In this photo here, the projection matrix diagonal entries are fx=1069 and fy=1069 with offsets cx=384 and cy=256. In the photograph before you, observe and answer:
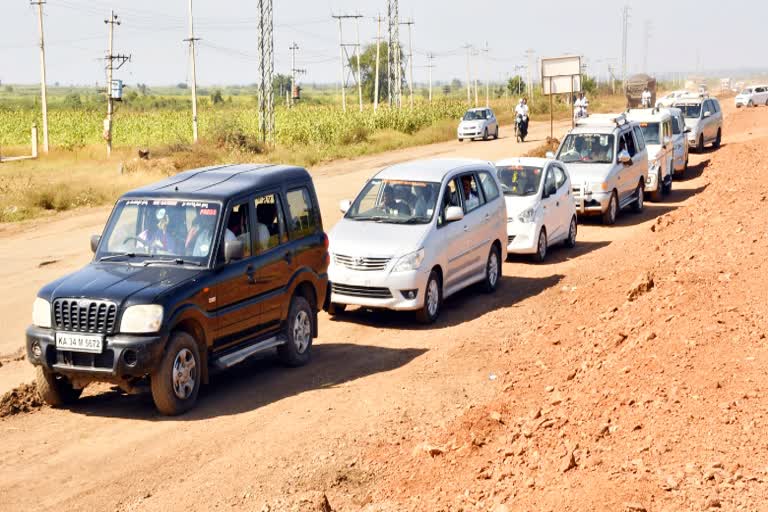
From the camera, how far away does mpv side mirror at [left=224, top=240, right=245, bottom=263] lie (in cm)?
1056

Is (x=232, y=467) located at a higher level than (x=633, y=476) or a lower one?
lower

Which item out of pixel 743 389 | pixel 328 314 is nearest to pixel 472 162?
pixel 328 314

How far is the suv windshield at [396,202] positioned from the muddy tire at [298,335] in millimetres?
2992

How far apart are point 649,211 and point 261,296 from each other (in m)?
16.7

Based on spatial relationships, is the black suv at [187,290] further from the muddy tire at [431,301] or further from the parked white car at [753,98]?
the parked white car at [753,98]

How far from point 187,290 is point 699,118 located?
30928mm

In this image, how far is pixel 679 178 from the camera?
106 ft

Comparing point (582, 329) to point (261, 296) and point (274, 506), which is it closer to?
point (261, 296)

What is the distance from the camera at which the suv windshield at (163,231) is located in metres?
10.7

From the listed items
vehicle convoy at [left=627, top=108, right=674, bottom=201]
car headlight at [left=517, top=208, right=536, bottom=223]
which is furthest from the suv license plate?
vehicle convoy at [left=627, top=108, right=674, bottom=201]

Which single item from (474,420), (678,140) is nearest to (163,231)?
(474,420)

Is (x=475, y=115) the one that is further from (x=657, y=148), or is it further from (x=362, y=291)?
(x=362, y=291)

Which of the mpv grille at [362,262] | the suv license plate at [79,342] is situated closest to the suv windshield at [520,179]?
the mpv grille at [362,262]

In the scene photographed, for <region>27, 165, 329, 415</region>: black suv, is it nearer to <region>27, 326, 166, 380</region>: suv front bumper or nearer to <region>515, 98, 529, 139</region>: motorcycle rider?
<region>27, 326, 166, 380</region>: suv front bumper
